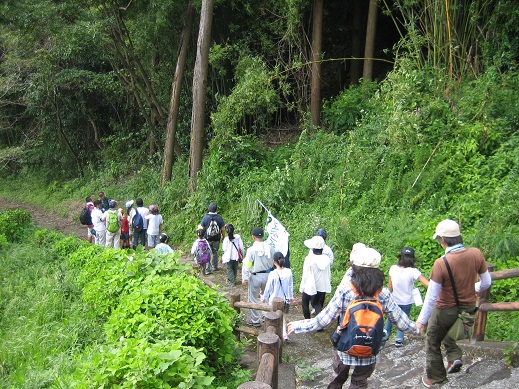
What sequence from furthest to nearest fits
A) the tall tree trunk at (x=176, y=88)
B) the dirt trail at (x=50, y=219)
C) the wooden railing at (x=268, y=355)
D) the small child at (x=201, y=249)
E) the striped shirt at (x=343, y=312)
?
the dirt trail at (x=50, y=219) < the tall tree trunk at (x=176, y=88) < the small child at (x=201, y=249) < the striped shirt at (x=343, y=312) < the wooden railing at (x=268, y=355)

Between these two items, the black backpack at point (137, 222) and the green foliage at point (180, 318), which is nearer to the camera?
the green foliage at point (180, 318)

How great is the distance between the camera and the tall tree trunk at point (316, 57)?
1432 cm

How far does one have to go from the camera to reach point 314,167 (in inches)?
472

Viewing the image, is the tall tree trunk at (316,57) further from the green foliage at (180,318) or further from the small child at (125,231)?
the green foliage at (180,318)

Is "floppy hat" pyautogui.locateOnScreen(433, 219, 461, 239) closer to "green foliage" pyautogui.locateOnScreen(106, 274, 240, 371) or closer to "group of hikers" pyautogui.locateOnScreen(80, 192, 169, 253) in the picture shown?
"green foliage" pyautogui.locateOnScreen(106, 274, 240, 371)

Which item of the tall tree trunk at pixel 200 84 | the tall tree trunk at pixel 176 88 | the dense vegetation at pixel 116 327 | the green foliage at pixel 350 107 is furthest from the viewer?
the tall tree trunk at pixel 176 88

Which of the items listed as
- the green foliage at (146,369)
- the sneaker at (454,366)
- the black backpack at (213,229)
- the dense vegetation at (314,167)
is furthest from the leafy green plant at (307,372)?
the black backpack at (213,229)

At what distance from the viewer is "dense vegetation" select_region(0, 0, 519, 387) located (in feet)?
23.2

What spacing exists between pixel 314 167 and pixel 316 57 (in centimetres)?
416

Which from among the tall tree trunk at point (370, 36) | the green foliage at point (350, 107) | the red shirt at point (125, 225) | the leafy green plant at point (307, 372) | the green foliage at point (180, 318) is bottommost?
the leafy green plant at point (307, 372)

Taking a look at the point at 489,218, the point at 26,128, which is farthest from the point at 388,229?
the point at 26,128

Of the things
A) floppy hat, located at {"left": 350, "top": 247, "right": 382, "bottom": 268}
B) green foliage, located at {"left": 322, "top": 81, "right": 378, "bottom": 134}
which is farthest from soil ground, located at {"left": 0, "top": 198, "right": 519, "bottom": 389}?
green foliage, located at {"left": 322, "top": 81, "right": 378, "bottom": 134}

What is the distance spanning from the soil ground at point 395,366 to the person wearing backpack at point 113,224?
6135 mm

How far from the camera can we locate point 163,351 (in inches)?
166
